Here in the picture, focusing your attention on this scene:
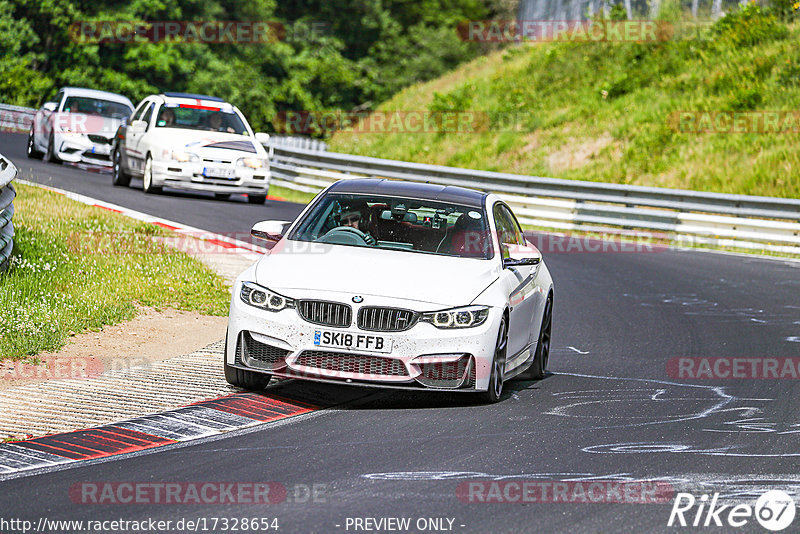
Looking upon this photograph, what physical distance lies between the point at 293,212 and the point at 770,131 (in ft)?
48.7

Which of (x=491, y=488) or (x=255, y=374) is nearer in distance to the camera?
(x=491, y=488)

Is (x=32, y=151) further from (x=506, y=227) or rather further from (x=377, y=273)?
(x=377, y=273)

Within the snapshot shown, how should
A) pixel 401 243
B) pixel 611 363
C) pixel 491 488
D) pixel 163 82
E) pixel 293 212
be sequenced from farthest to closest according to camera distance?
pixel 163 82 < pixel 293 212 < pixel 611 363 < pixel 401 243 < pixel 491 488

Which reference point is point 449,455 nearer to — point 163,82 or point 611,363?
point 611,363

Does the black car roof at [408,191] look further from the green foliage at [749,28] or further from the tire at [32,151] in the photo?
the green foliage at [749,28]

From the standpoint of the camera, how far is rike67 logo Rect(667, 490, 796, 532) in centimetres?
580

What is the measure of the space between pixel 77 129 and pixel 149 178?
5.67m

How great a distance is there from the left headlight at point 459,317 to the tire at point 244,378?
1.22m

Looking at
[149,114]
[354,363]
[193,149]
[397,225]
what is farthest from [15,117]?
[354,363]

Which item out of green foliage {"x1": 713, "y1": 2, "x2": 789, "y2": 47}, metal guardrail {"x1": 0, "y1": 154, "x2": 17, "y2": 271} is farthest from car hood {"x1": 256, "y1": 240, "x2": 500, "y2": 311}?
green foliage {"x1": 713, "y1": 2, "x2": 789, "y2": 47}

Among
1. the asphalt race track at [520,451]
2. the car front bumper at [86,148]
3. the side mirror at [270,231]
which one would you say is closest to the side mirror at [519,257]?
the asphalt race track at [520,451]

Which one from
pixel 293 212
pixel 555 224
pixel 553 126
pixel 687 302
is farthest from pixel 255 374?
pixel 553 126

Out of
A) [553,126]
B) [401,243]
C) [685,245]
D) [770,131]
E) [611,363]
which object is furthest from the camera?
[553,126]

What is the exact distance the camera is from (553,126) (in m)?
37.1
